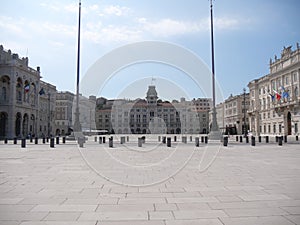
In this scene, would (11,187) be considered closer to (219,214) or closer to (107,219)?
(107,219)

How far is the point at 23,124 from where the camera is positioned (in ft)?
191

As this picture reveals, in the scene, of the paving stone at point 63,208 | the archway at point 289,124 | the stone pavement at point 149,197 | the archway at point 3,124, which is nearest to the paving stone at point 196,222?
the stone pavement at point 149,197

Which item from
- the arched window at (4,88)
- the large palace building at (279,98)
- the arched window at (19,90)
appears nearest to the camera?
the arched window at (4,88)

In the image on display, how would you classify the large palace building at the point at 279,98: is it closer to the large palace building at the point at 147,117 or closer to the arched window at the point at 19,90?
the large palace building at the point at 147,117

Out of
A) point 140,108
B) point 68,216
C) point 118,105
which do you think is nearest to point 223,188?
point 68,216

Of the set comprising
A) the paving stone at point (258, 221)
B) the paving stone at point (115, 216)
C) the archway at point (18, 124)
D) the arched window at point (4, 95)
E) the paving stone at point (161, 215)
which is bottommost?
the paving stone at point (161, 215)

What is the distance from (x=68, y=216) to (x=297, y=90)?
5822cm

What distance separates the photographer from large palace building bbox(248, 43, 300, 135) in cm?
5384

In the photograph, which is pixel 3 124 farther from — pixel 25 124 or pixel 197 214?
pixel 197 214

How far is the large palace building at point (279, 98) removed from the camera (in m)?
53.8

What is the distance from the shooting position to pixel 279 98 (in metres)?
50.9

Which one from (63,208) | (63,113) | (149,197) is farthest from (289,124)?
(63,113)

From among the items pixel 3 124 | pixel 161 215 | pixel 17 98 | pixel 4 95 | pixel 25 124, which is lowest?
pixel 161 215

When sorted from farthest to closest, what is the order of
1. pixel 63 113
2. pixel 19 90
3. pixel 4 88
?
pixel 63 113 → pixel 19 90 → pixel 4 88
